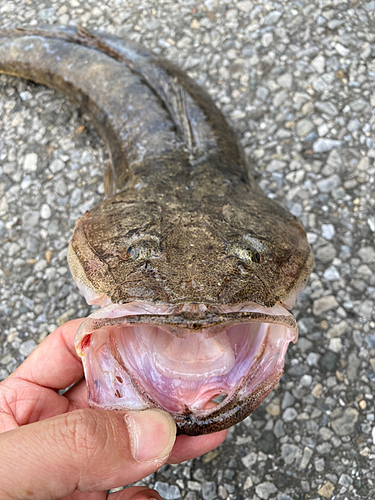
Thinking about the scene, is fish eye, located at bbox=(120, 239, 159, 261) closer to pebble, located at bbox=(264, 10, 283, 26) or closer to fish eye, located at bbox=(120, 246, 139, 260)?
fish eye, located at bbox=(120, 246, 139, 260)

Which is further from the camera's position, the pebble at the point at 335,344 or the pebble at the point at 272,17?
the pebble at the point at 272,17

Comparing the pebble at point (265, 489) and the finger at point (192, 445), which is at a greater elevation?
the finger at point (192, 445)

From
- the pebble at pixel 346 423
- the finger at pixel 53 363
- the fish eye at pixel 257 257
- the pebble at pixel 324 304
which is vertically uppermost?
the fish eye at pixel 257 257

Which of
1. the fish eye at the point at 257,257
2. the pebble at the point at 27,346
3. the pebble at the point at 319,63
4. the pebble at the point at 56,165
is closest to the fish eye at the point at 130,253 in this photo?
the fish eye at the point at 257,257

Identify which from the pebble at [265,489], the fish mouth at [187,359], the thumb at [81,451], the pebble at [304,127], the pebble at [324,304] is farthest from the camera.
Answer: the pebble at [304,127]

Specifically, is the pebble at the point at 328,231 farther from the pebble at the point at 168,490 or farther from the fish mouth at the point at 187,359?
the pebble at the point at 168,490

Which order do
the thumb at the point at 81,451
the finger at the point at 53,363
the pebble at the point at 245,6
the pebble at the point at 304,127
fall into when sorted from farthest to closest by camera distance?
the pebble at the point at 245,6
the pebble at the point at 304,127
the finger at the point at 53,363
the thumb at the point at 81,451

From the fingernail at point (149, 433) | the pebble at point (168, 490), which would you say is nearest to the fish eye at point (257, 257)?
the fingernail at point (149, 433)
